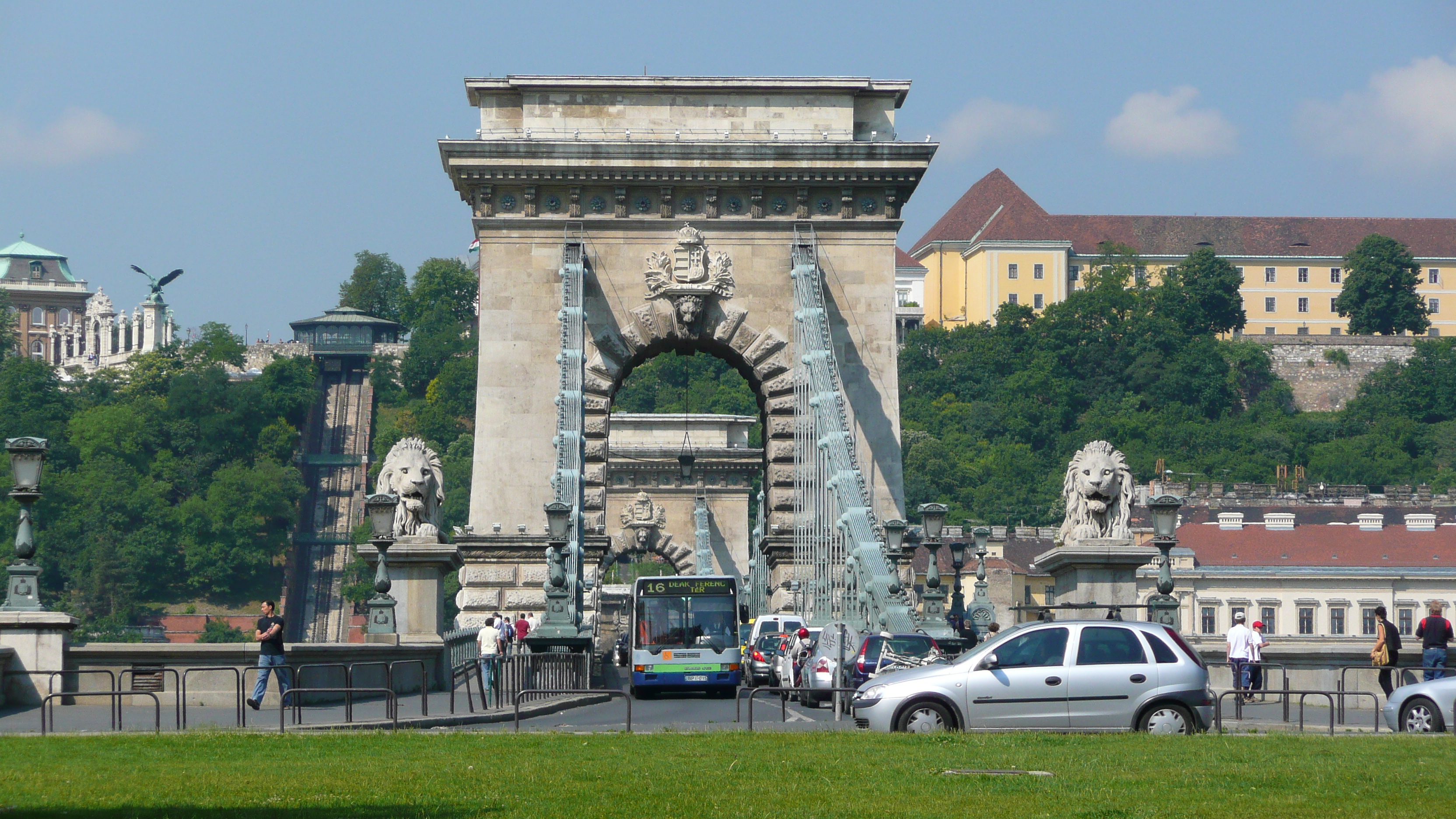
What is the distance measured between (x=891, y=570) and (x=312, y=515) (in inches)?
5406

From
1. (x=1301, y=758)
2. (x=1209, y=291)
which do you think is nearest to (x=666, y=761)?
(x=1301, y=758)

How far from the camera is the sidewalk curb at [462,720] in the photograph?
23938mm

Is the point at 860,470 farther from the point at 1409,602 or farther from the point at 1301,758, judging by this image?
the point at 1409,602

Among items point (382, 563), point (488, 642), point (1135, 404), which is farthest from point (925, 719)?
point (1135, 404)

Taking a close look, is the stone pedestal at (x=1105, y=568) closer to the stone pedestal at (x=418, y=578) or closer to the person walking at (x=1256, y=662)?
the person walking at (x=1256, y=662)

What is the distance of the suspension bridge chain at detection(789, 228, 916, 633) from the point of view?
133 ft

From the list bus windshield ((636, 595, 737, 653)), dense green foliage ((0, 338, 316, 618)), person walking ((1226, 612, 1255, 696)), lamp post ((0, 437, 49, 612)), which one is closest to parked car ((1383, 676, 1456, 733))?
person walking ((1226, 612, 1255, 696))

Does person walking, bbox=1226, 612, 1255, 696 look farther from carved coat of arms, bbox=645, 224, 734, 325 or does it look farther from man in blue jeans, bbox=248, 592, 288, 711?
carved coat of arms, bbox=645, 224, 734, 325

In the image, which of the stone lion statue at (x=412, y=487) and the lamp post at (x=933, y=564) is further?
the lamp post at (x=933, y=564)

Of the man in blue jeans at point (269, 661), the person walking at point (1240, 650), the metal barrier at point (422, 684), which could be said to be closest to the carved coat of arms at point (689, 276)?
the metal barrier at point (422, 684)

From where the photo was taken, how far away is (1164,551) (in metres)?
31.2

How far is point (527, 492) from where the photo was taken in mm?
44031

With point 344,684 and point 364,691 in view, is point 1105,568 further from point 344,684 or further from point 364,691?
point 364,691

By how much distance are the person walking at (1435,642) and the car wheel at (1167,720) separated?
594 cm
